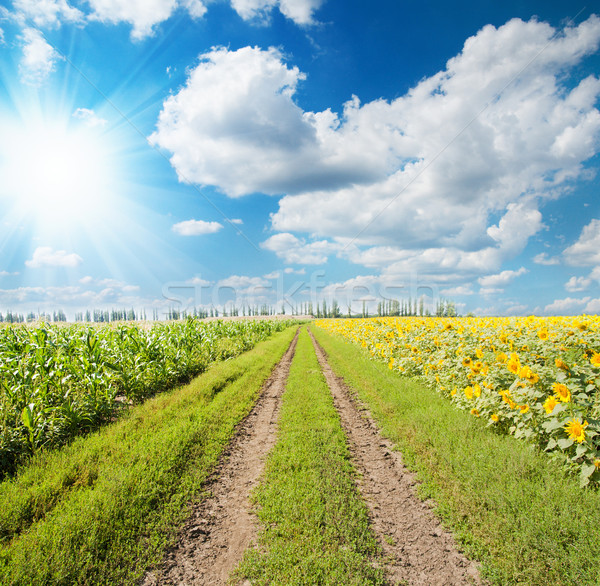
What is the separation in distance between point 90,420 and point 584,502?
8736mm

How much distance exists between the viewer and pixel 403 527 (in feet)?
12.4

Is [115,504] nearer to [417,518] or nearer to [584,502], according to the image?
[417,518]

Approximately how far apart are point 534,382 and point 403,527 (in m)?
3.41

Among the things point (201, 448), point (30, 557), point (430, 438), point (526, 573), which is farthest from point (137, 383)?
point (526, 573)

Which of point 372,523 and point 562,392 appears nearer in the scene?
point 372,523

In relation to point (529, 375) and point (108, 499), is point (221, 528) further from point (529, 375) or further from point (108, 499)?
point (529, 375)

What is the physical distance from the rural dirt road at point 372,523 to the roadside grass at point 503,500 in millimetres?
228

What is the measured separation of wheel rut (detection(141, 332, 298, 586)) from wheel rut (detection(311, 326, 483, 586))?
1.56 meters

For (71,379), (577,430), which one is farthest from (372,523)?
(71,379)

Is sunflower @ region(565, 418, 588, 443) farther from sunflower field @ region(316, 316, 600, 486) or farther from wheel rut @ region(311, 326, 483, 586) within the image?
wheel rut @ region(311, 326, 483, 586)

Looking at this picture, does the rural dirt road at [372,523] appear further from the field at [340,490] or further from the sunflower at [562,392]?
the sunflower at [562,392]

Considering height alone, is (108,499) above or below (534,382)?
below

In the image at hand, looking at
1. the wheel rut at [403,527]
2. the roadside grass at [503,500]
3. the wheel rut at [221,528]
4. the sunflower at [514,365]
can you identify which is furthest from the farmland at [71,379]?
the sunflower at [514,365]

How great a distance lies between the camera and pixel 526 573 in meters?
3.04
